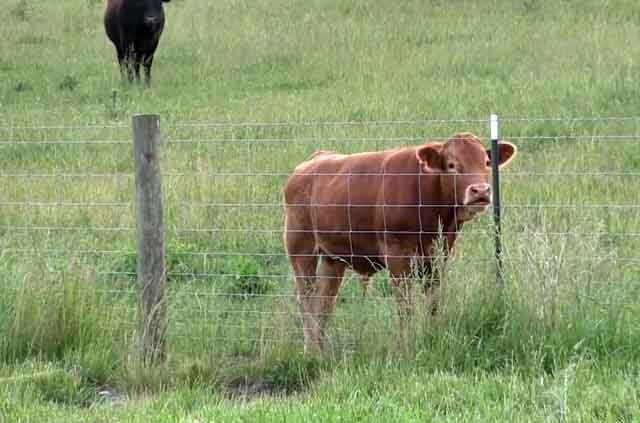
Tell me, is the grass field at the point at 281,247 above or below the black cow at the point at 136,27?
below

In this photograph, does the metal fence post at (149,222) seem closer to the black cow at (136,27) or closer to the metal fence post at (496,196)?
the metal fence post at (496,196)

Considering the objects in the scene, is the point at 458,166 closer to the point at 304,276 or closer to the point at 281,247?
the point at 304,276

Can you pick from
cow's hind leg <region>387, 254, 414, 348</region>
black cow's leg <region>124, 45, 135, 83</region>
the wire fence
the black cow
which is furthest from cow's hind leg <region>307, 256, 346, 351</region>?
the black cow

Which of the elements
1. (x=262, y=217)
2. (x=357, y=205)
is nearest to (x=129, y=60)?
(x=262, y=217)

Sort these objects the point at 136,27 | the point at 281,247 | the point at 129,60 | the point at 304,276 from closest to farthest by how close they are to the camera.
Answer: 1. the point at 304,276
2. the point at 281,247
3. the point at 129,60
4. the point at 136,27

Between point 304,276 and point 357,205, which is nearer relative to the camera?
point 357,205

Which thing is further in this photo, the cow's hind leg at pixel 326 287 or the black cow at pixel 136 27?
the black cow at pixel 136 27

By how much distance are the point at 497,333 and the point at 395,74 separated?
10.2m

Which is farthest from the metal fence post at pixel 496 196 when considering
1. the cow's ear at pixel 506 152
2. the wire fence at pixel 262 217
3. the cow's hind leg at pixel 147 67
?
the cow's hind leg at pixel 147 67

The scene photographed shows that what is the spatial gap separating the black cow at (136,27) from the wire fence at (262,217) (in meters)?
5.55

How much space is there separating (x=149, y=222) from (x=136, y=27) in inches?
528

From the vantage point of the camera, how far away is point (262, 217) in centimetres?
898

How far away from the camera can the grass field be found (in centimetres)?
529

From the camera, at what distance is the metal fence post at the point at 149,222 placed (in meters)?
6.09
